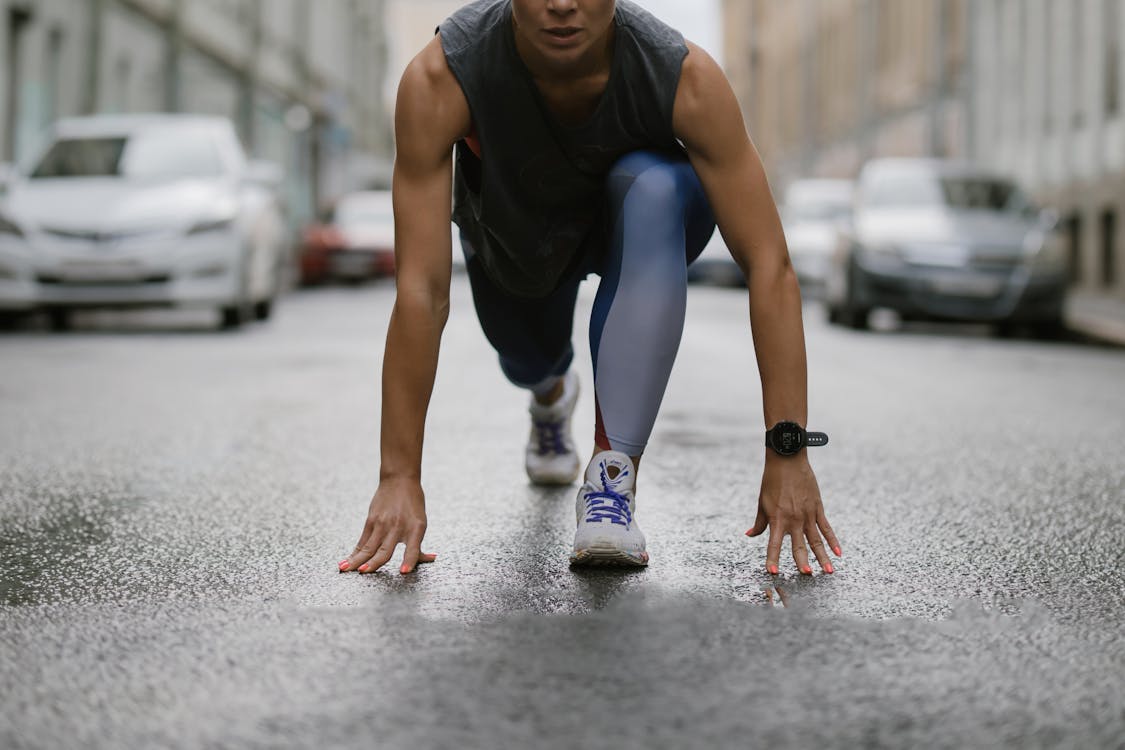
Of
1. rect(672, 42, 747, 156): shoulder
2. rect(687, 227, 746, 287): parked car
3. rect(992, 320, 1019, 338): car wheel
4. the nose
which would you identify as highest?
the nose

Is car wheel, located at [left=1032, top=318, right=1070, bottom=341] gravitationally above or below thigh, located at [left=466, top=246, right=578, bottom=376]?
below

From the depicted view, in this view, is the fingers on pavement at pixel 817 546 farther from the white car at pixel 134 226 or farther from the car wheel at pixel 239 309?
the car wheel at pixel 239 309

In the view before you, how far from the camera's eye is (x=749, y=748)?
8.27ft

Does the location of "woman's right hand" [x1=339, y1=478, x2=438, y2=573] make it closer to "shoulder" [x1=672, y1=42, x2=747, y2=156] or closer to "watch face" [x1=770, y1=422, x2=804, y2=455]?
"watch face" [x1=770, y1=422, x2=804, y2=455]

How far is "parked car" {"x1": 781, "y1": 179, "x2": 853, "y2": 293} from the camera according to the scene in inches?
883

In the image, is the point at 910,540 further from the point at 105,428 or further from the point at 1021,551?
the point at 105,428

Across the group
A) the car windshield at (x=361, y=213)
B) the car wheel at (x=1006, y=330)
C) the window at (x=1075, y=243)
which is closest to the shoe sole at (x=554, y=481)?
the car wheel at (x=1006, y=330)

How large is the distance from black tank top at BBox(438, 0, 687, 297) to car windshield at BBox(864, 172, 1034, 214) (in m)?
12.0

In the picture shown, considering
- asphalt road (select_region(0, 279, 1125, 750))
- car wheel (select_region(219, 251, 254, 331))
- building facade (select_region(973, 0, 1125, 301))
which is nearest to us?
asphalt road (select_region(0, 279, 1125, 750))

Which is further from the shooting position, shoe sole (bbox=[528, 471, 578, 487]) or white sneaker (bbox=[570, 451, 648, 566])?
shoe sole (bbox=[528, 471, 578, 487])

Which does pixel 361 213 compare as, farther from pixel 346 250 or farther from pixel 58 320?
pixel 58 320

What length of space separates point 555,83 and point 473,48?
0.19 meters

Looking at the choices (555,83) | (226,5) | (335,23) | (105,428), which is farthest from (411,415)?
(335,23)

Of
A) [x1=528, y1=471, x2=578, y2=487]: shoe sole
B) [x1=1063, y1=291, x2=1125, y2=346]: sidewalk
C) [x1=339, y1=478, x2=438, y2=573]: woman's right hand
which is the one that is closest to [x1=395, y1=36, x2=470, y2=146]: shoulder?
[x1=339, y1=478, x2=438, y2=573]: woman's right hand
